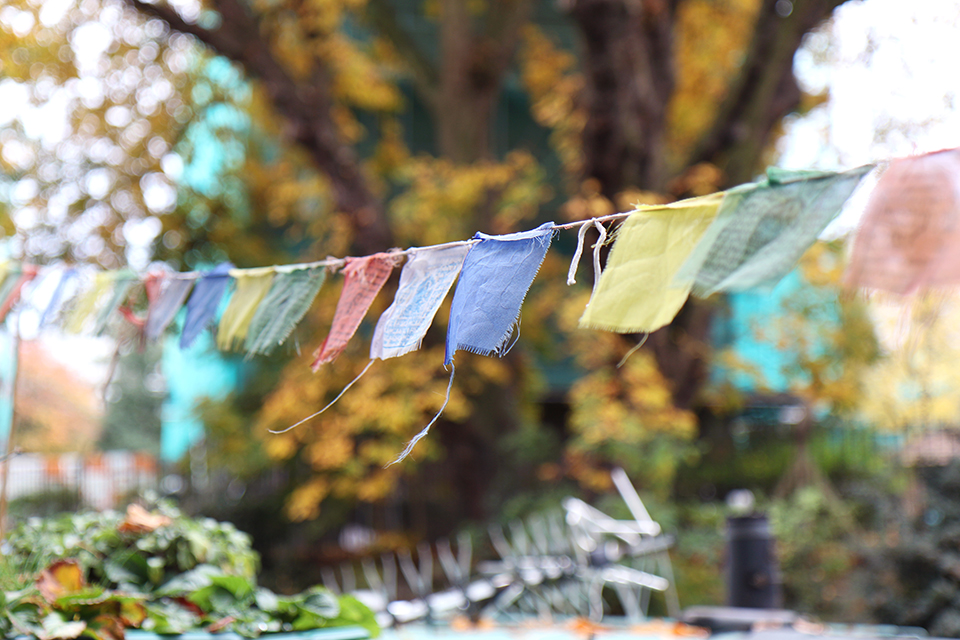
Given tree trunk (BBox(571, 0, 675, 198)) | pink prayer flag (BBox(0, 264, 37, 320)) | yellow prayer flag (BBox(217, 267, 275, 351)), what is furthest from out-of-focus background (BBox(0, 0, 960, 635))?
yellow prayer flag (BBox(217, 267, 275, 351))

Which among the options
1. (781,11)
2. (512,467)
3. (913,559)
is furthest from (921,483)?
(781,11)

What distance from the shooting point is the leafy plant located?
156 inches

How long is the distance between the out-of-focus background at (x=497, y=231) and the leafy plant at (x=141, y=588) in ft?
12.2

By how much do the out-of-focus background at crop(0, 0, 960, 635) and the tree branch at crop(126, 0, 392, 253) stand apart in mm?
33

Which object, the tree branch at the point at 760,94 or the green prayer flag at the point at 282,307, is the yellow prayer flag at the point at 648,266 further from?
the tree branch at the point at 760,94

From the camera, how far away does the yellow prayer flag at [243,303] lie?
13.8 feet

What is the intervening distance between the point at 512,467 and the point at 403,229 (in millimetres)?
3429

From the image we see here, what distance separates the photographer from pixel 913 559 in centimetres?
793

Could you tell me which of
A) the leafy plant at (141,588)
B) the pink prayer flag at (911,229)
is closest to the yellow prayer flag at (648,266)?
the pink prayer flag at (911,229)

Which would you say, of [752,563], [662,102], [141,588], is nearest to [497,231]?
[662,102]

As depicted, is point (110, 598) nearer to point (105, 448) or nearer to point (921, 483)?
point (921, 483)

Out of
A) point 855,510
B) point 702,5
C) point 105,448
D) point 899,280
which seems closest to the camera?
point 899,280

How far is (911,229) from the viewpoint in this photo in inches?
104

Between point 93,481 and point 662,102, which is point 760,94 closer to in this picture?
point 662,102
